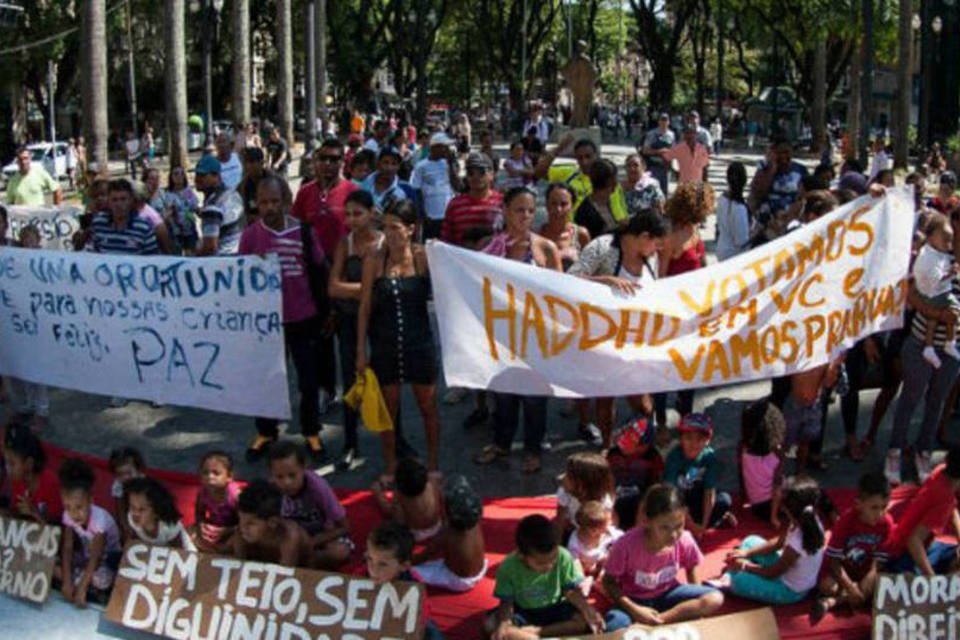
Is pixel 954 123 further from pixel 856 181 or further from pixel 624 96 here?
pixel 624 96

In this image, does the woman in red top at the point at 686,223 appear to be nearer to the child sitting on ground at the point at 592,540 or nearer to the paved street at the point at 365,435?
the paved street at the point at 365,435

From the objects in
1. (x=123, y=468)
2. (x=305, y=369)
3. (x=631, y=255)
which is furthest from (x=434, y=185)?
(x=123, y=468)

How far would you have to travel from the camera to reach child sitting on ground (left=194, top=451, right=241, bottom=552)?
18.6ft

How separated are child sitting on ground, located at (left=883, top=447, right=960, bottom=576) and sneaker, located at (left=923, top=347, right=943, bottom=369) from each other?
134cm

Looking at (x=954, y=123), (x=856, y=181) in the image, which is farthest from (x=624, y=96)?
(x=856, y=181)

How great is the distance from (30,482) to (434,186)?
596cm

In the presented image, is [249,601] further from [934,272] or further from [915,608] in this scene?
[934,272]

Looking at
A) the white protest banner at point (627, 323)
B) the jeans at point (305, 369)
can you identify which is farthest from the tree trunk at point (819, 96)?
the white protest banner at point (627, 323)

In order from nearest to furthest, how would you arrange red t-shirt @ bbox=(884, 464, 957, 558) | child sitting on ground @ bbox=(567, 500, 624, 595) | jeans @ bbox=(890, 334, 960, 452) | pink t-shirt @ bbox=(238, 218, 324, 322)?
red t-shirt @ bbox=(884, 464, 957, 558), child sitting on ground @ bbox=(567, 500, 624, 595), jeans @ bbox=(890, 334, 960, 452), pink t-shirt @ bbox=(238, 218, 324, 322)

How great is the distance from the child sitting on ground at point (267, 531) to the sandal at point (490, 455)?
2149mm

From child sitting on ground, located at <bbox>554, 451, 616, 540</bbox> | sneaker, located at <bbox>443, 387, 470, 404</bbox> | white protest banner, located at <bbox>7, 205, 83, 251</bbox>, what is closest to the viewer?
child sitting on ground, located at <bbox>554, 451, 616, 540</bbox>

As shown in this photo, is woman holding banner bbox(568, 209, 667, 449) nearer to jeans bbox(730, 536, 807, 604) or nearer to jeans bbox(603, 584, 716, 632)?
jeans bbox(730, 536, 807, 604)

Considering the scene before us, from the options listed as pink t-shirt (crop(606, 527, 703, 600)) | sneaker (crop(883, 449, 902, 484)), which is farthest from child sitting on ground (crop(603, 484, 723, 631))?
sneaker (crop(883, 449, 902, 484))

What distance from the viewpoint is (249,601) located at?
16.2 ft
